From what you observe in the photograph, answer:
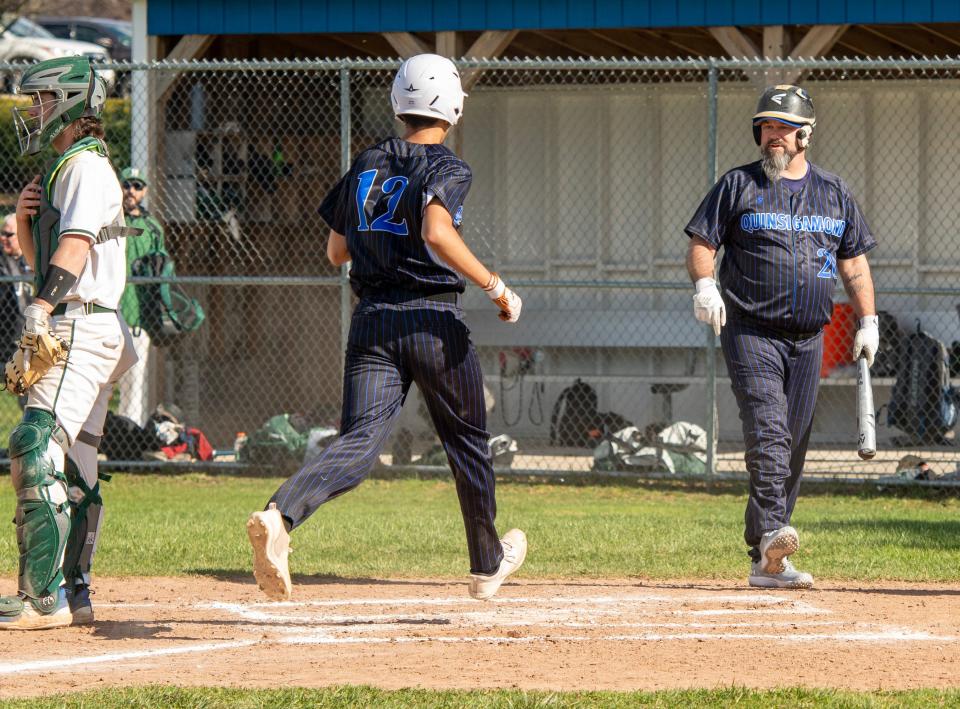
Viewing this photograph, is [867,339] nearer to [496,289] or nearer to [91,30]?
[496,289]

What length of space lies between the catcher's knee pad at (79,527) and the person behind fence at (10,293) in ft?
20.8

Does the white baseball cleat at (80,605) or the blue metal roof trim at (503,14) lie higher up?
the blue metal roof trim at (503,14)

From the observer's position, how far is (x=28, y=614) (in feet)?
18.2

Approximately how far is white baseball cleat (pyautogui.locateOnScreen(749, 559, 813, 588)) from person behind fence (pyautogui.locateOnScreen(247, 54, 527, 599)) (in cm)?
176

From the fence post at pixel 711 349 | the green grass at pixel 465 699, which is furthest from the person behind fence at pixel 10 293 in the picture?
the green grass at pixel 465 699

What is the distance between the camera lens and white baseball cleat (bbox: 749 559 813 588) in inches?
265

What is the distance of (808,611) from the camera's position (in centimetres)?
609

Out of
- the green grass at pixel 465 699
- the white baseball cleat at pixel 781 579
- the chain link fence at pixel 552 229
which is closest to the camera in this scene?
the green grass at pixel 465 699

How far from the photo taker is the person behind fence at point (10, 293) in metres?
11.9

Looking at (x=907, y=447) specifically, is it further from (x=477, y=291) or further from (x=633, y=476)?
(x=477, y=291)

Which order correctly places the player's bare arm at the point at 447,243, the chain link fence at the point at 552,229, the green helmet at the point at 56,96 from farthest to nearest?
the chain link fence at the point at 552,229 < the green helmet at the point at 56,96 < the player's bare arm at the point at 447,243

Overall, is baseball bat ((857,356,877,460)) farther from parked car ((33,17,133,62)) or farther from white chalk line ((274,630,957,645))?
parked car ((33,17,133,62))

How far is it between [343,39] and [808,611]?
9.82m

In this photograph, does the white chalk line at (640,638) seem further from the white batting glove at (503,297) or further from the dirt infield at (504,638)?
the white batting glove at (503,297)
